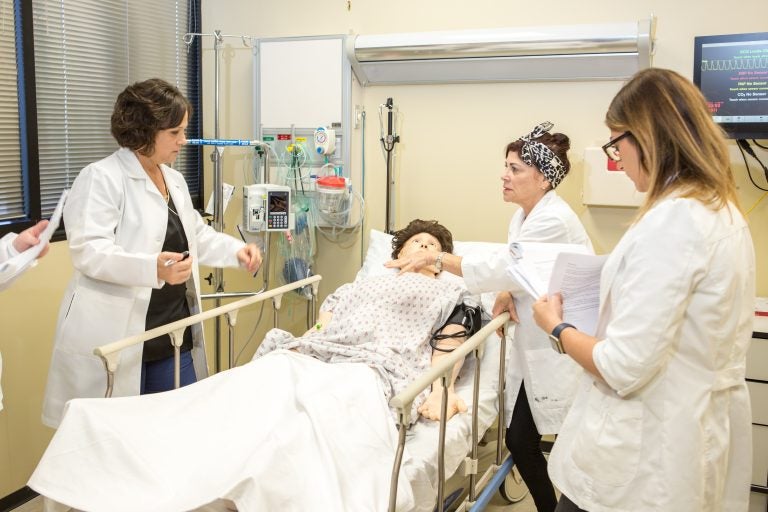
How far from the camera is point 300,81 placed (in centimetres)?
360

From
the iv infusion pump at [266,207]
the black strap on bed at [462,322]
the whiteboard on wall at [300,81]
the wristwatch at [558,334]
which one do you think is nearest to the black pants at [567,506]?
the wristwatch at [558,334]

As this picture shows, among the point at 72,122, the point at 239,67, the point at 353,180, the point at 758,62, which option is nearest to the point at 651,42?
the point at 758,62

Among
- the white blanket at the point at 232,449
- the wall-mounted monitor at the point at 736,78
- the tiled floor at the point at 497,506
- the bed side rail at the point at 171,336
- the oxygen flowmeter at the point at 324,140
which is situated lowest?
the tiled floor at the point at 497,506

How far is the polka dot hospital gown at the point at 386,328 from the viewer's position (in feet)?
7.79

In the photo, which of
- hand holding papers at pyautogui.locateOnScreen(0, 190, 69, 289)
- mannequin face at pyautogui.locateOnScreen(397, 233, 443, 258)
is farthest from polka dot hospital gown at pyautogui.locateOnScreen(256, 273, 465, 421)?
hand holding papers at pyautogui.locateOnScreen(0, 190, 69, 289)

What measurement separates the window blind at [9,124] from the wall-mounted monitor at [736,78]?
266 centimetres

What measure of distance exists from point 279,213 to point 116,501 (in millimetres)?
1918

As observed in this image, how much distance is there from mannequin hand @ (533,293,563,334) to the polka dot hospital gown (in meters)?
0.72

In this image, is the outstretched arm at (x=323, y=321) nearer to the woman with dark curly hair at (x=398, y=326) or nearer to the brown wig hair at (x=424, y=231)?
the woman with dark curly hair at (x=398, y=326)

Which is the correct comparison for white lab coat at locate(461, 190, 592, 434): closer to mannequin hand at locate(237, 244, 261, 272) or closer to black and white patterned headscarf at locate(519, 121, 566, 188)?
black and white patterned headscarf at locate(519, 121, 566, 188)

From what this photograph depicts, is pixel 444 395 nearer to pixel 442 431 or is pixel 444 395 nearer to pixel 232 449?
pixel 442 431

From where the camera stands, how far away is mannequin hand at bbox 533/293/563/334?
160 cm

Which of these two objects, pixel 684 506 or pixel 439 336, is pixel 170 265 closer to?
pixel 439 336

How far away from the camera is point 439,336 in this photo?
8.75ft
